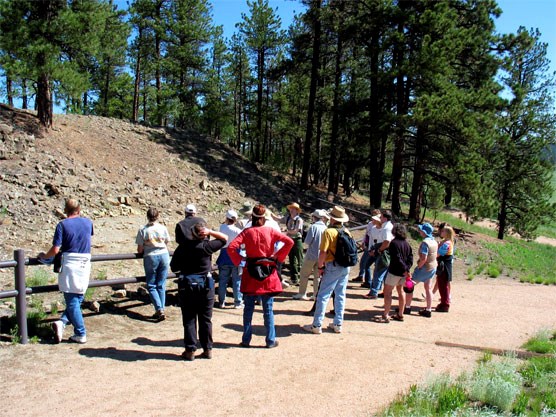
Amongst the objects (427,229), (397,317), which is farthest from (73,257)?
(427,229)

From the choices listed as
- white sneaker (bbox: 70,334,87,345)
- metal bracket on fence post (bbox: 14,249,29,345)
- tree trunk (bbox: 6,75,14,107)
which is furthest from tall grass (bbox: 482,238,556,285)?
tree trunk (bbox: 6,75,14,107)

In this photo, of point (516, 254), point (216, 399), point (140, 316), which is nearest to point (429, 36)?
point (516, 254)

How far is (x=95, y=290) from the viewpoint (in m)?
8.30

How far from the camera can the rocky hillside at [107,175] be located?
42.7 feet

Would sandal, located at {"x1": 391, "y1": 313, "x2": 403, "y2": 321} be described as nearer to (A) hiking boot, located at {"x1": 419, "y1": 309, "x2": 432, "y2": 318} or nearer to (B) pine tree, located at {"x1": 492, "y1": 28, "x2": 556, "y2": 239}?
(A) hiking boot, located at {"x1": 419, "y1": 309, "x2": 432, "y2": 318}

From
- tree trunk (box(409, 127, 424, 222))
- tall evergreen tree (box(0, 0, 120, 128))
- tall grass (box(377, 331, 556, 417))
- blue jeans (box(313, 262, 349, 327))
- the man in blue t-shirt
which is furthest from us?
tree trunk (box(409, 127, 424, 222))

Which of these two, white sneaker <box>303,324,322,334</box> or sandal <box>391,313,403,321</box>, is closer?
white sneaker <box>303,324,322,334</box>

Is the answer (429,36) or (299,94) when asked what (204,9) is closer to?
(299,94)

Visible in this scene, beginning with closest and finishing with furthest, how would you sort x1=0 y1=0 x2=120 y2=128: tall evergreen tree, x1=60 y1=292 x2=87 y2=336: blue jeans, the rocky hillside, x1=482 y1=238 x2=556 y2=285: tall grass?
x1=60 y1=292 x2=87 y2=336: blue jeans, the rocky hillside, x1=482 y1=238 x2=556 y2=285: tall grass, x1=0 y1=0 x2=120 y2=128: tall evergreen tree

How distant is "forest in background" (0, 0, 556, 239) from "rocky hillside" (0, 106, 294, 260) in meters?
1.67

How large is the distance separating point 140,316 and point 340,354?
3353 mm

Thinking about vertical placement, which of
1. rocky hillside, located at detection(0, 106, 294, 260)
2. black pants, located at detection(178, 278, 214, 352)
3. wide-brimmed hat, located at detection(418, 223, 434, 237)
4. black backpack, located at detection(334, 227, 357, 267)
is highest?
rocky hillside, located at detection(0, 106, 294, 260)

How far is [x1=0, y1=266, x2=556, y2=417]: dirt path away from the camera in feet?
15.2

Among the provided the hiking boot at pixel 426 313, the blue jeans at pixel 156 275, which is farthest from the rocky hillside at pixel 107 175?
the hiking boot at pixel 426 313
